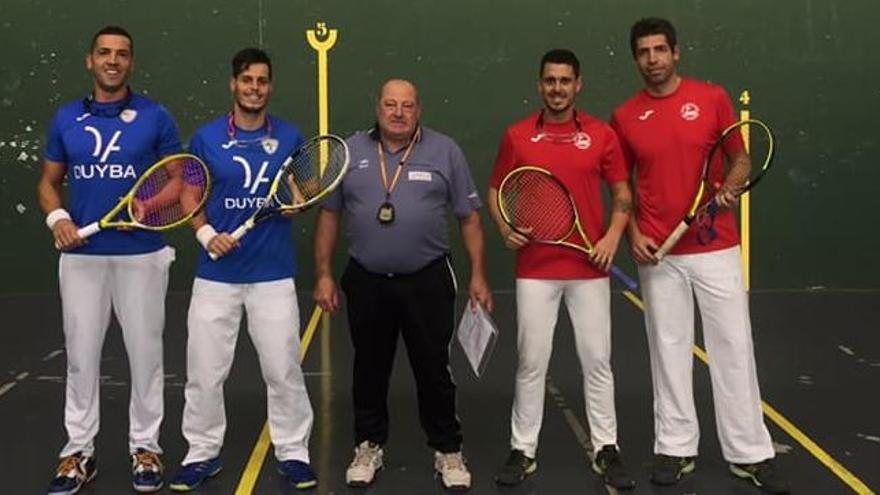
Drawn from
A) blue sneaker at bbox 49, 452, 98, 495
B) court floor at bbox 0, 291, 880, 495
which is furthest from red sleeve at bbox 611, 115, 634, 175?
blue sneaker at bbox 49, 452, 98, 495

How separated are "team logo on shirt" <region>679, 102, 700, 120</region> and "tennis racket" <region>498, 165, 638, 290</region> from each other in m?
0.44

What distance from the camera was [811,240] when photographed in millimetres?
6934

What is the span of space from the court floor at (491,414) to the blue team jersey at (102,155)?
31.7 inches

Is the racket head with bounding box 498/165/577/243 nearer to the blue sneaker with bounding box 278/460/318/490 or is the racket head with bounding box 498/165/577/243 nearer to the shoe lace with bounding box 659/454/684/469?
the shoe lace with bounding box 659/454/684/469

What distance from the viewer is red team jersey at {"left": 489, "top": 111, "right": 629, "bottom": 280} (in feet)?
9.67

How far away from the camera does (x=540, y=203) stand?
9.78 feet

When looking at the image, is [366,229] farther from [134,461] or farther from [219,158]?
[134,461]

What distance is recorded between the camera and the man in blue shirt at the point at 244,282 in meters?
2.89

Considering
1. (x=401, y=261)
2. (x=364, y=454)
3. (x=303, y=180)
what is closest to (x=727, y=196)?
(x=401, y=261)

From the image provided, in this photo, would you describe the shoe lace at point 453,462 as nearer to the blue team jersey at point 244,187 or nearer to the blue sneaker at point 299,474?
the blue sneaker at point 299,474

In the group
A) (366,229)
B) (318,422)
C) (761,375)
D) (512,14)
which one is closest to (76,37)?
(512,14)

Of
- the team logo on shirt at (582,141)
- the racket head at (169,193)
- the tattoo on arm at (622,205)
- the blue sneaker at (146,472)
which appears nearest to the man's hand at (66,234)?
the racket head at (169,193)

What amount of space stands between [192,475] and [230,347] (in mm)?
430

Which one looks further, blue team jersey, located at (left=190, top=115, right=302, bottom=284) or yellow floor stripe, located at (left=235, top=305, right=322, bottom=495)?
yellow floor stripe, located at (left=235, top=305, right=322, bottom=495)
